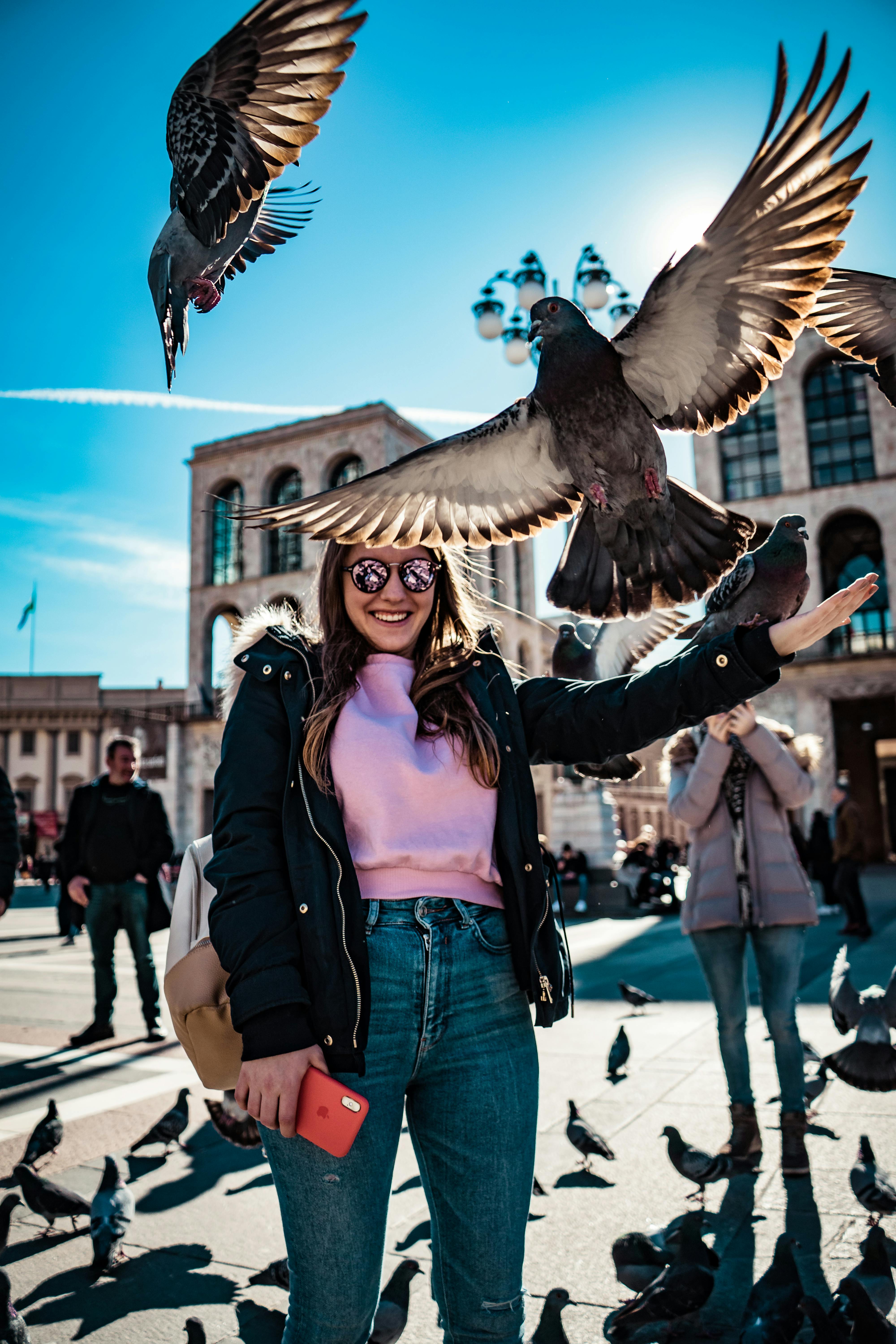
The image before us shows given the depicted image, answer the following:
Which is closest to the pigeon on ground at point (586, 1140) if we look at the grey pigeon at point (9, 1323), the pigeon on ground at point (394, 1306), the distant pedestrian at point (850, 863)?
the pigeon on ground at point (394, 1306)

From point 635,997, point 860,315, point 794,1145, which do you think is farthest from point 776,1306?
point 635,997

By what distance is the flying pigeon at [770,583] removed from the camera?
182 centimetres

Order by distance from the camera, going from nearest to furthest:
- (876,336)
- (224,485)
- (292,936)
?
(292,936) → (876,336) → (224,485)

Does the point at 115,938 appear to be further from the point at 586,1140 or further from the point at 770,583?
the point at 770,583

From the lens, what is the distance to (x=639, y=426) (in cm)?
224

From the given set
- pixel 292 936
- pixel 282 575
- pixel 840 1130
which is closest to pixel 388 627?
pixel 292 936

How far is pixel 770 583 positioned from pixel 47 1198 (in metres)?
3.50

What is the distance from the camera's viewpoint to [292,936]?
179 cm

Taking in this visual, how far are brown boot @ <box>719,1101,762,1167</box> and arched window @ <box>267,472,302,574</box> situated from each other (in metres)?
40.2

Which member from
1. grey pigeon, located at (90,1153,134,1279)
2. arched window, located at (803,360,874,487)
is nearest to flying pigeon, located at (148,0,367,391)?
grey pigeon, located at (90,1153,134,1279)

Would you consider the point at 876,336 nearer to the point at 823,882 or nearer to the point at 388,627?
the point at 388,627

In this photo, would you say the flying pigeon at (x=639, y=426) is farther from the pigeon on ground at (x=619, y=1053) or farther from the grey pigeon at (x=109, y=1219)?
the pigeon on ground at (x=619, y=1053)

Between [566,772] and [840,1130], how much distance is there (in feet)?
9.42

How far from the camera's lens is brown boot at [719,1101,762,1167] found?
164 inches
